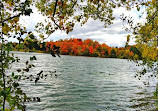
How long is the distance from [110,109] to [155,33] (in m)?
6.99

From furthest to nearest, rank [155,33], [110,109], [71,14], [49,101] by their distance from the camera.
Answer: [49,101], [110,109], [155,33], [71,14]

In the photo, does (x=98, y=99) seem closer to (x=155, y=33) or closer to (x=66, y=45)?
(x=155, y=33)

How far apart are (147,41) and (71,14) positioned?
23.0ft

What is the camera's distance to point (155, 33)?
34.0 ft

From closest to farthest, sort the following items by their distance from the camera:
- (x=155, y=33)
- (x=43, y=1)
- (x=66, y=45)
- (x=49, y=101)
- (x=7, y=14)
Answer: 1. (x=7, y=14)
2. (x=43, y=1)
3. (x=155, y=33)
4. (x=49, y=101)
5. (x=66, y=45)

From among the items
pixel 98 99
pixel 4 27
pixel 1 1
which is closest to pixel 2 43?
pixel 4 27

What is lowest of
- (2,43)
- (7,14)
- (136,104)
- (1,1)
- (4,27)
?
(136,104)

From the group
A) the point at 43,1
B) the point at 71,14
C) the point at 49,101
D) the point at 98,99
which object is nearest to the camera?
the point at 43,1

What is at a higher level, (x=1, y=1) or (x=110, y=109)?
(x=1, y=1)

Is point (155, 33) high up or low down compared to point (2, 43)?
up

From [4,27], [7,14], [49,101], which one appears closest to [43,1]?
[7,14]

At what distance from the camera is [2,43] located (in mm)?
3557

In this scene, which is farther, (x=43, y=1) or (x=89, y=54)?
(x=89, y=54)

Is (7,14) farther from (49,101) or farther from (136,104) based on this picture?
(136,104)
